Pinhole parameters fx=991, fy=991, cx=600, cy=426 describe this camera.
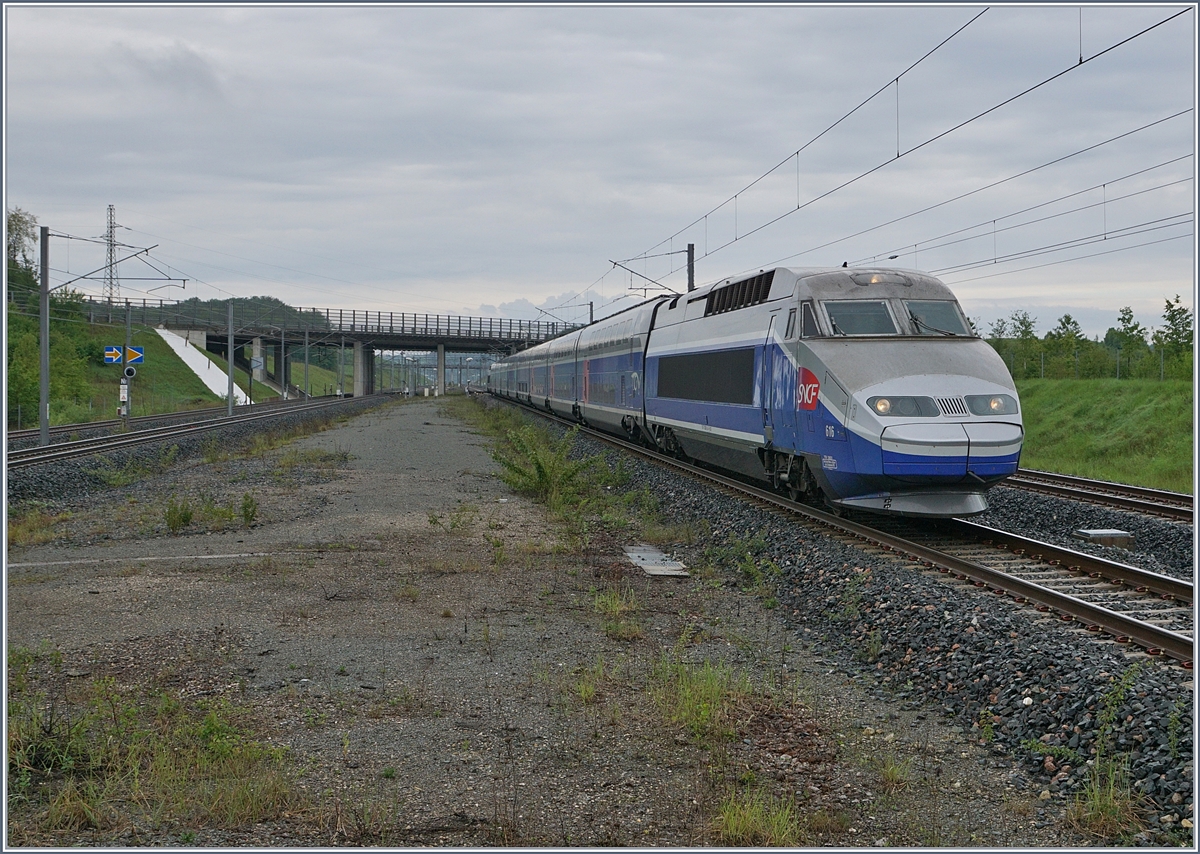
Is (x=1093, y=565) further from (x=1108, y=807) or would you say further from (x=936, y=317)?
(x=1108, y=807)

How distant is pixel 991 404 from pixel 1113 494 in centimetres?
889

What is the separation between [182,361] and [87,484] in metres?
78.4

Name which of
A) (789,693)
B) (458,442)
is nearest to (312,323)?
(458,442)

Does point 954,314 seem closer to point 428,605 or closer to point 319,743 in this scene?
point 428,605

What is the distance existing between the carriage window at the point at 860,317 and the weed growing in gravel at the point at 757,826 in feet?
30.1

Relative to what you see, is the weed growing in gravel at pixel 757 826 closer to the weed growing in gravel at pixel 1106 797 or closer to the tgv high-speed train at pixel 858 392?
the weed growing in gravel at pixel 1106 797

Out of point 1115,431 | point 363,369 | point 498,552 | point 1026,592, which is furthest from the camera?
point 363,369

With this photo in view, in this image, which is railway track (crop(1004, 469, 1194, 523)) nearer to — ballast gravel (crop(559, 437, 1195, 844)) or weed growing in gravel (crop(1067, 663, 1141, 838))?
ballast gravel (crop(559, 437, 1195, 844))

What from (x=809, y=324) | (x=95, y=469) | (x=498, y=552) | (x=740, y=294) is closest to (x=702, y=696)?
(x=498, y=552)

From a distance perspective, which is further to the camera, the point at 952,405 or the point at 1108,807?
the point at 952,405

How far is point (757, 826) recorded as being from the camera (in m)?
5.13

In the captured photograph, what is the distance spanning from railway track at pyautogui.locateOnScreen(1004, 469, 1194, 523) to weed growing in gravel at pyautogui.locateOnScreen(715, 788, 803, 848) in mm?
12949

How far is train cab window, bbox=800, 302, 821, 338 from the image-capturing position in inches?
539

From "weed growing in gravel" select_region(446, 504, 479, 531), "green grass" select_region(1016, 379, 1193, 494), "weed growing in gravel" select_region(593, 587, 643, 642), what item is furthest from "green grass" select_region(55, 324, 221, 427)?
"weed growing in gravel" select_region(593, 587, 643, 642)
